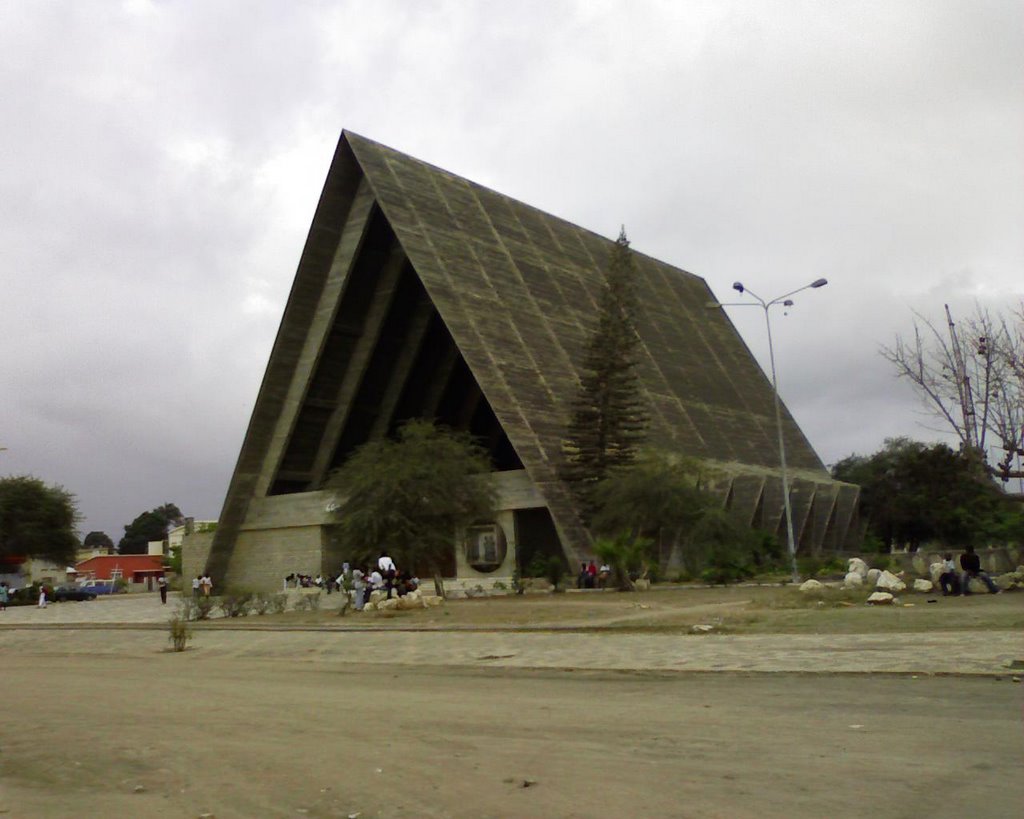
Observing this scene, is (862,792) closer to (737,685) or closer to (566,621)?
(737,685)

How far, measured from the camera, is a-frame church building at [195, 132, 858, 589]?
116 feet

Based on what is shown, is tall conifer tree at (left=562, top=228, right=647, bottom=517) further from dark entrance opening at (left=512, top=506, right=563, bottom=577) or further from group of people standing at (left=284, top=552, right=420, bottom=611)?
group of people standing at (left=284, top=552, right=420, bottom=611)

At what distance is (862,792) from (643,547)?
74.8ft

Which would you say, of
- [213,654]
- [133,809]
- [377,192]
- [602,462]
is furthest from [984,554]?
[133,809]

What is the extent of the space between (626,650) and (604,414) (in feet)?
71.1

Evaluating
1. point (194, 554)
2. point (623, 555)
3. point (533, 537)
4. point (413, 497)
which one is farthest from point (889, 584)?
point (194, 554)

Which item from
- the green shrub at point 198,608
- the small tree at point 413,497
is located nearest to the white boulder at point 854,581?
the small tree at point 413,497

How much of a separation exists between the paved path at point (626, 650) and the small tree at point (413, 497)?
7217mm

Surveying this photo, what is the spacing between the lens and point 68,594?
47.7 metres

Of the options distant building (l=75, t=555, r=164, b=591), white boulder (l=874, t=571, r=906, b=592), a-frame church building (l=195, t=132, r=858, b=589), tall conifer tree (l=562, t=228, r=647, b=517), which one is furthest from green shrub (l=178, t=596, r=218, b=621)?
distant building (l=75, t=555, r=164, b=591)

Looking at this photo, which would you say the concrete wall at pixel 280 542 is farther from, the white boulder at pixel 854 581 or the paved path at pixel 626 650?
the paved path at pixel 626 650

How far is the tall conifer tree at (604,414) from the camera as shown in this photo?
33094mm

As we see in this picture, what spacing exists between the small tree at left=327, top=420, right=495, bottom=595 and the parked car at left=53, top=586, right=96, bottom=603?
2615 cm

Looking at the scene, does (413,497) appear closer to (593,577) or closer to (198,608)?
(198,608)
